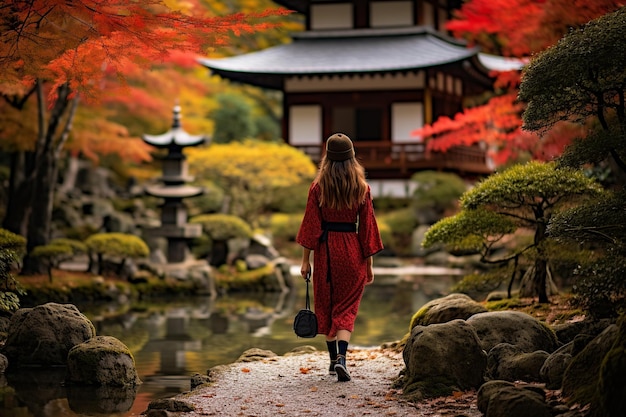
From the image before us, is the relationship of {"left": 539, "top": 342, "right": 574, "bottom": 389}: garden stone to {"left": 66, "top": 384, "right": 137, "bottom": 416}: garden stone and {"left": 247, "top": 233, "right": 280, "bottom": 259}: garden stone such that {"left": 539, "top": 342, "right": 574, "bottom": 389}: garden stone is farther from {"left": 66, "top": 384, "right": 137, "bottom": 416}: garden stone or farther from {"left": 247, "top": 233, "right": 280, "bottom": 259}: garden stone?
{"left": 247, "top": 233, "right": 280, "bottom": 259}: garden stone

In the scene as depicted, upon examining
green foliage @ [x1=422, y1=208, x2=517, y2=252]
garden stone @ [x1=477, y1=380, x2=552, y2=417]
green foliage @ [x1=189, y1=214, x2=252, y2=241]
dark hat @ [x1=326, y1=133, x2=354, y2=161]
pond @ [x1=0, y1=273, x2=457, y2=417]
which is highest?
dark hat @ [x1=326, y1=133, x2=354, y2=161]

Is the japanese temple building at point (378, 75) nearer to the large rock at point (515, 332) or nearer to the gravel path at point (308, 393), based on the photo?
the gravel path at point (308, 393)

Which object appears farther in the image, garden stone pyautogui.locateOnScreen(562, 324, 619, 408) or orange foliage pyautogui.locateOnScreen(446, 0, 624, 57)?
orange foliage pyautogui.locateOnScreen(446, 0, 624, 57)

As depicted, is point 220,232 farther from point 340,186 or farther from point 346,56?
point 340,186

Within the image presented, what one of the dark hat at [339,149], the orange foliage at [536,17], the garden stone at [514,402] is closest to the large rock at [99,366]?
the dark hat at [339,149]

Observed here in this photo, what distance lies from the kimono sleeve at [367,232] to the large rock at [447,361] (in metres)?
0.96

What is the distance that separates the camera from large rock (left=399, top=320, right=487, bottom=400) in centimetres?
723

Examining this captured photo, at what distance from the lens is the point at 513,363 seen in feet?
24.0

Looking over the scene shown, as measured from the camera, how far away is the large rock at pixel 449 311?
9008 mm

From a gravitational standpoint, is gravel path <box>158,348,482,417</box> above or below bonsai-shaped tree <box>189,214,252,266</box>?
below

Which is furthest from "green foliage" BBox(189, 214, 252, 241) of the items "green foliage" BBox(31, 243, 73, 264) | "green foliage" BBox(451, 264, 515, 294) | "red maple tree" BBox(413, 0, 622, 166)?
"green foliage" BBox(451, 264, 515, 294)

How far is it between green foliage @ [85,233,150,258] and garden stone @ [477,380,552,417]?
42.1 ft

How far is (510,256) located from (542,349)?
10.0ft

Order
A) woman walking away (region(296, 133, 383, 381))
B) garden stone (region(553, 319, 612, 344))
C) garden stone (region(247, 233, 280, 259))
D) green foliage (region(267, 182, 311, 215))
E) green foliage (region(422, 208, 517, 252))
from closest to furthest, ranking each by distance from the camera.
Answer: woman walking away (region(296, 133, 383, 381))
garden stone (region(553, 319, 612, 344))
green foliage (region(422, 208, 517, 252))
garden stone (region(247, 233, 280, 259))
green foliage (region(267, 182, 311, 215))
